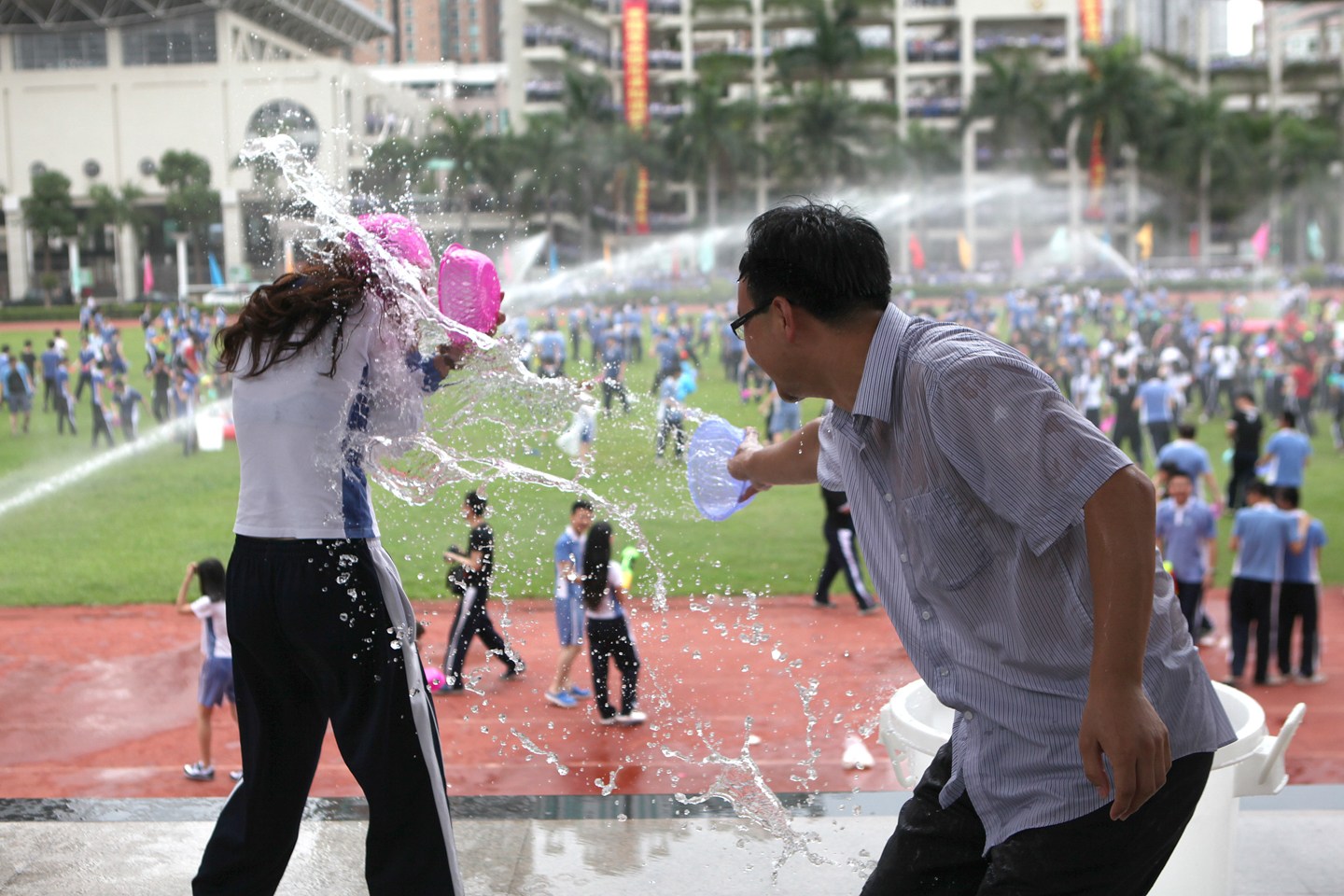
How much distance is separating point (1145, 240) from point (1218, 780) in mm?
57648

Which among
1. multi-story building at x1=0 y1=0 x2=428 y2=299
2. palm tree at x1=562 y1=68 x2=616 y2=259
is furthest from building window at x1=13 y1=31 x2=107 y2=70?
palm tree at x1=562 y1=68 x2=616 y2=259

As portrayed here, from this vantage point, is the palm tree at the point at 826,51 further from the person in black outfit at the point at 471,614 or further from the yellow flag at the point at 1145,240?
the person in black outfit at the point at 471,614

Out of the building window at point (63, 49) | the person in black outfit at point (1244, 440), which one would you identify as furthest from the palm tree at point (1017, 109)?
the person in black outfit at point (1244, 440)

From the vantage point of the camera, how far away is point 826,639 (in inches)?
380

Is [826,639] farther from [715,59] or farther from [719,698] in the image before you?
[715,59]

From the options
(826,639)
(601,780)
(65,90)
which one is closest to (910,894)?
(601,780)

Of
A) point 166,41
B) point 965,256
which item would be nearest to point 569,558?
point 166,41

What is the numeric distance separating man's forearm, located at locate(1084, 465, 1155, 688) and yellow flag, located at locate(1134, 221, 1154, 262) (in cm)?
5854

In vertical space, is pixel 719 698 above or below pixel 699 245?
below

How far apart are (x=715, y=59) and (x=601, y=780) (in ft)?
189

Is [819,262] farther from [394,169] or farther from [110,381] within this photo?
[110,381]

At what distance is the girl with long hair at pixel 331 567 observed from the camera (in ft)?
8.11

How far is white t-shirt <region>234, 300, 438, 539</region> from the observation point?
2.47 m

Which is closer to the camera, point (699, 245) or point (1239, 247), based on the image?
point (699, 245)
